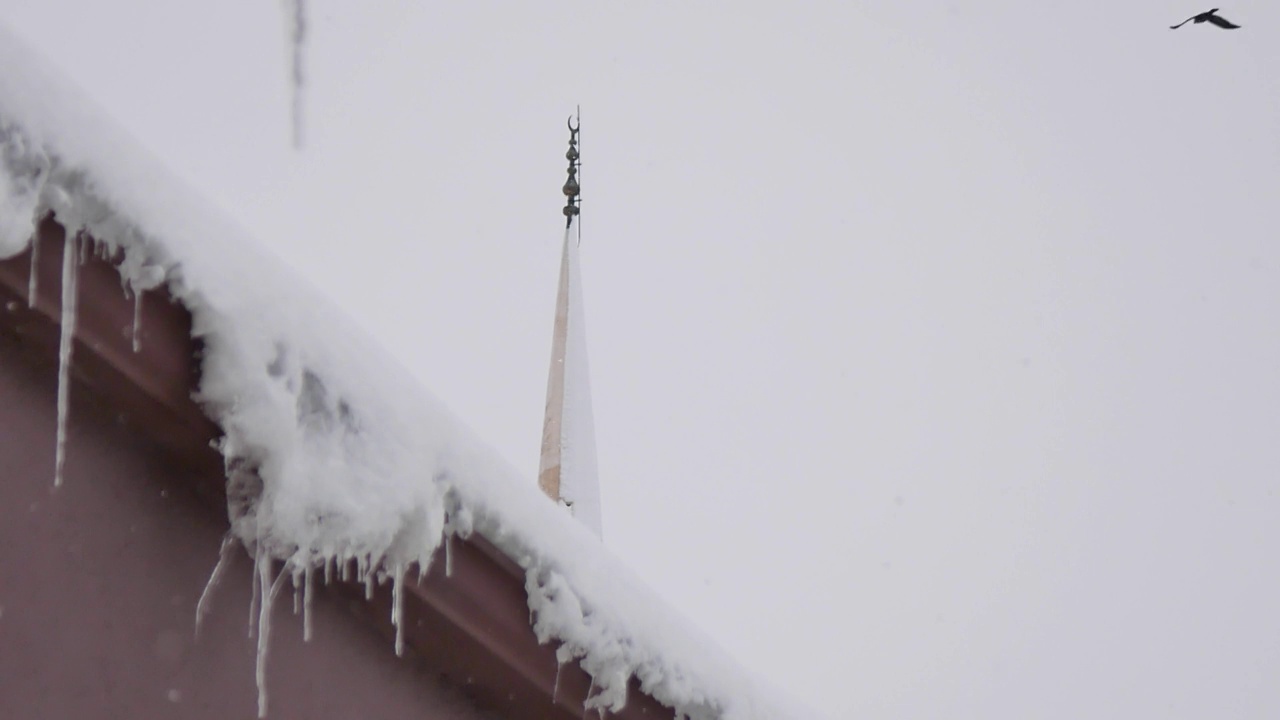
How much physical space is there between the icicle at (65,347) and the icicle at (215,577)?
241 mm

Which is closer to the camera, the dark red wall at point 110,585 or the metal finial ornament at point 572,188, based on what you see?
the dark red wall at point 110,585

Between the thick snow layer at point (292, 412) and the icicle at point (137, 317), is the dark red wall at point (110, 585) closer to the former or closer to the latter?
the thick snow layer at point (292, 412)

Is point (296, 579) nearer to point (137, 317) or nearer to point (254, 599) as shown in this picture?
point (254, 599)

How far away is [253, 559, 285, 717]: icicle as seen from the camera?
4.86 ft

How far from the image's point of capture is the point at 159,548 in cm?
147

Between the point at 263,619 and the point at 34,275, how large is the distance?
58 cm

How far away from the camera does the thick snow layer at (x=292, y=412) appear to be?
1.31 metres

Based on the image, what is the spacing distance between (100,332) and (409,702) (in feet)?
2.48

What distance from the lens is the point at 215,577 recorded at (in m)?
1.51

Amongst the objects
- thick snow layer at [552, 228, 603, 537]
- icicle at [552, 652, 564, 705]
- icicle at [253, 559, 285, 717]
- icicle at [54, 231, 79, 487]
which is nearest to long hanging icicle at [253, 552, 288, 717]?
icicle at [253, 559, 285, 717]

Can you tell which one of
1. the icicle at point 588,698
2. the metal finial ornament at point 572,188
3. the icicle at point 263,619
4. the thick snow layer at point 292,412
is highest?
the metal finial ornament at point 572,188

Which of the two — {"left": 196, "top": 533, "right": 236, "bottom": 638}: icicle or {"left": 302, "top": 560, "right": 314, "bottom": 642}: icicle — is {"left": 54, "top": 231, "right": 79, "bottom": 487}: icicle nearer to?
{"left": 196, "top": 533, "right": 236, "bottom": 638}: icicle

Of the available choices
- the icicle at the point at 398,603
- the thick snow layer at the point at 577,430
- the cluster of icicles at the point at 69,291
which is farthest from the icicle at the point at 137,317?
the thick snow layer at the point at 577,430

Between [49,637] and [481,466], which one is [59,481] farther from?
[481,466]
